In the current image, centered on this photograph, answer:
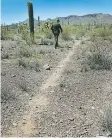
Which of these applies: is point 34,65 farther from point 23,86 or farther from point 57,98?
point 57,98

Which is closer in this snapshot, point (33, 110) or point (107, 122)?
point (107, 122)

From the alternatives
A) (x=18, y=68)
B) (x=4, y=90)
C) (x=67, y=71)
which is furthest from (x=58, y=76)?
(x=4, y=90)

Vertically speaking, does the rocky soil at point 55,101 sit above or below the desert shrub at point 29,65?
below

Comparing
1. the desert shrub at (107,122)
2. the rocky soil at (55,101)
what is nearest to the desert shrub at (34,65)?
the rocky soil at (55,101)

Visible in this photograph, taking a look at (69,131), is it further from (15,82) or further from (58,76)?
(58,76)

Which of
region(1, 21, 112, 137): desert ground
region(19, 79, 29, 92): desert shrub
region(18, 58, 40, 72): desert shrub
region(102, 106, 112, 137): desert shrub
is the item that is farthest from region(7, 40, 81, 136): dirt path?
region(102, 106, 112, 137): desert shrub

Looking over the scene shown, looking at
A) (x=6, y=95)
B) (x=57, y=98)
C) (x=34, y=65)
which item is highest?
(x=34, y=65)

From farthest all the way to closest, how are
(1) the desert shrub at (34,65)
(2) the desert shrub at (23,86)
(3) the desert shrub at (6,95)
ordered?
(1) the desert shrub at (34,65) < (2) the desert shrub at (23,86) < (3) the desert shrub at (6,95)

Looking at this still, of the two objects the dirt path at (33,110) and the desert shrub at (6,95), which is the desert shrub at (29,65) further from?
the desert shrub at (6,95)

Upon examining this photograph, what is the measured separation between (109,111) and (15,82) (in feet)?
13.0

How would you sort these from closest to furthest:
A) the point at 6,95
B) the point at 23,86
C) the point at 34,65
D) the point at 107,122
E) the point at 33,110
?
the point at 107,122 → the point at 33,110 → the point at 6,95 → the point at 23,86 → the point at 34,65

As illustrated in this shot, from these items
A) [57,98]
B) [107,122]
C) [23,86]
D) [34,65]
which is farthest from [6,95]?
[34,65]

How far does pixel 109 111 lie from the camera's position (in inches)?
279

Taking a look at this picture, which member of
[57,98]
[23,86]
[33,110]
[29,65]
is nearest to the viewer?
[33,110]
